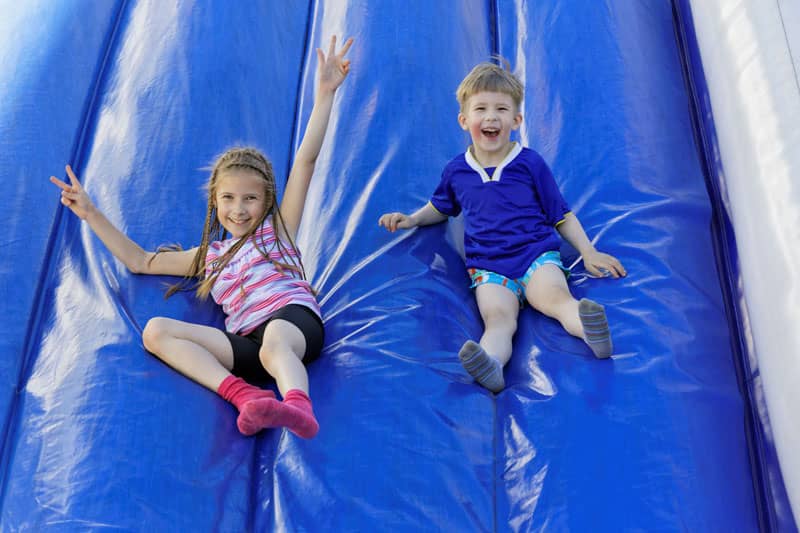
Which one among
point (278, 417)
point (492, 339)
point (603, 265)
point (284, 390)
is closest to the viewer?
point (278, 417)

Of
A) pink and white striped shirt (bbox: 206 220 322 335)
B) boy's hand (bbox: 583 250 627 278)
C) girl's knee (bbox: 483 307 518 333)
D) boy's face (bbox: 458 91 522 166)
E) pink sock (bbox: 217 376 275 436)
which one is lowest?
pink sock (bbox: 217 376 275 436)

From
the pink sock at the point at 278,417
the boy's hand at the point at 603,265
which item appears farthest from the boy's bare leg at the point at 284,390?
the boy's hand at the point at 603,265

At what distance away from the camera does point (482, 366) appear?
152 centimetres

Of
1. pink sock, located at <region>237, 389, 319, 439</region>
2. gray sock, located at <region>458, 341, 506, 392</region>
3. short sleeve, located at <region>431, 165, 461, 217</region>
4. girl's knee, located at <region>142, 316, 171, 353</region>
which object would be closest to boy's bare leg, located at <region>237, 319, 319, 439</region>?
pink sock, located at <region>237, 389, 319, 439</region>

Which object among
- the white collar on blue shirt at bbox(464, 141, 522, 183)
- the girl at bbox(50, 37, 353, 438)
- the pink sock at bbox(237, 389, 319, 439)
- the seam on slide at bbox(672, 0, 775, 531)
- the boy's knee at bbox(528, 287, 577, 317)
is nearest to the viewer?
the pink sock at bbox(237, 389, 319, 439)

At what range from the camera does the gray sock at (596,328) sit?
1.46 metres

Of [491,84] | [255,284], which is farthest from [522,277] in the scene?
[255,284]

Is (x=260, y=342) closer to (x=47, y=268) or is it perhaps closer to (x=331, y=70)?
(x=47, y=268)

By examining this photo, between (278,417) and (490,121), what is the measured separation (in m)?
0.84

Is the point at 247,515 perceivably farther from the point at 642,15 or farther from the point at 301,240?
the point at 642,15

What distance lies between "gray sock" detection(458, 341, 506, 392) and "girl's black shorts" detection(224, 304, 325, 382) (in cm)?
27

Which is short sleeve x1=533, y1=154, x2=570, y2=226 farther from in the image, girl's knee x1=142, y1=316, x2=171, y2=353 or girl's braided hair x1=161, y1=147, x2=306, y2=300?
girl's knee x1=142, y1=316, x2=171, y2=353

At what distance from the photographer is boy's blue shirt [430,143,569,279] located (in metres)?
1.83

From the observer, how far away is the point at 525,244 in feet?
6.01
